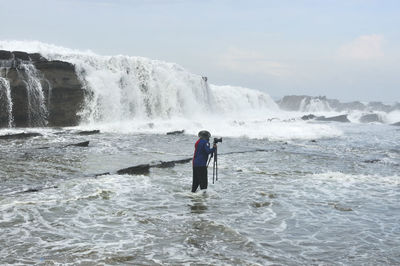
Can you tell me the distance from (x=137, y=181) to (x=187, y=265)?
509 cm

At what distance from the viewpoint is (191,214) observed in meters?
6.73

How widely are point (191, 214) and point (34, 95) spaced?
18820 millimetres

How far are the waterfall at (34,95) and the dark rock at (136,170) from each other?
14222 millimetres

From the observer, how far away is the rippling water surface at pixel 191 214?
4.95 metres

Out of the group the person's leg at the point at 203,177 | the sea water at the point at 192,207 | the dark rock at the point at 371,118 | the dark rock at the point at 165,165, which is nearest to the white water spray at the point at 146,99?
the sea water at the point at 192,207

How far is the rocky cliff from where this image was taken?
21.5 metres

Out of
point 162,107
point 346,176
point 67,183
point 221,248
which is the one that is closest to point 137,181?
point 67,183

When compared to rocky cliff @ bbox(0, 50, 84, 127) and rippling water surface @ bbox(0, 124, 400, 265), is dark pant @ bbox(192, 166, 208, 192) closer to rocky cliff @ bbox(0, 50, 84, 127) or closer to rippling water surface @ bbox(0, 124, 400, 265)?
rippling water surface @ bbox(0, 124, 400, 265)

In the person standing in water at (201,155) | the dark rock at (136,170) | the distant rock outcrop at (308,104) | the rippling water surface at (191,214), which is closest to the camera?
the rippling water surface at (191,214)

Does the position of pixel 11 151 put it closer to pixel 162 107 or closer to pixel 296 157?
pixel 296 157

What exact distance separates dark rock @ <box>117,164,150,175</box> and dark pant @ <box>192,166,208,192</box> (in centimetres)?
270

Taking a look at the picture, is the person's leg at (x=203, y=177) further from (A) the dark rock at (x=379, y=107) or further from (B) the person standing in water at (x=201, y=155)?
(A) the dark rock at (x=379, y=107)

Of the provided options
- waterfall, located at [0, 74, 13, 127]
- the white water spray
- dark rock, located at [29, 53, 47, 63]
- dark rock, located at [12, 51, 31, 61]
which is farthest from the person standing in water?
dark rock, located at [29, 53, 47, 63]

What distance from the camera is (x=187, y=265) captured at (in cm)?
456
